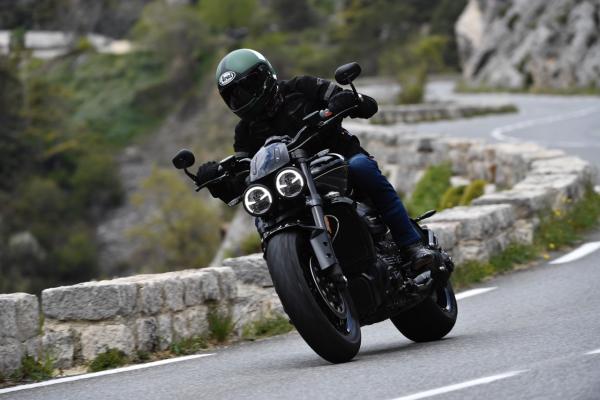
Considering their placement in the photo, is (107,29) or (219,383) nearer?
(219,383)

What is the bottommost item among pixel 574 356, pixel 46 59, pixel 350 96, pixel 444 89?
pixel 574 356

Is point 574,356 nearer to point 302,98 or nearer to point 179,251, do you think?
point 302,98

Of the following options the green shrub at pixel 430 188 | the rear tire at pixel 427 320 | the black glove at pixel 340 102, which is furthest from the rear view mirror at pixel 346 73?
the green shrub at pixel 430 188

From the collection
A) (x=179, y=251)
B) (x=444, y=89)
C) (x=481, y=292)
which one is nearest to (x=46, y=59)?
(x=179, y=251)

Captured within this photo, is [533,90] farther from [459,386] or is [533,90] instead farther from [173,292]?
[459,386]

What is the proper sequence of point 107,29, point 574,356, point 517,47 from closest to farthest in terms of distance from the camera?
1. point 574,356
2. point 517,47
3. point 107,29

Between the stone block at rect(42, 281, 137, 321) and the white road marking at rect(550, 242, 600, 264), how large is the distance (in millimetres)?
5045

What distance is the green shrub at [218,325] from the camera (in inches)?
350

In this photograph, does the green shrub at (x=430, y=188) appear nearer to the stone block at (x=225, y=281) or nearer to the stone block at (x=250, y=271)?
the stone block at (x=250, y=271)

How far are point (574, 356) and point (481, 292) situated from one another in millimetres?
4166

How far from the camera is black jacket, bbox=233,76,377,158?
295 inches

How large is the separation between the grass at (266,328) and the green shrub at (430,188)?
900 cm

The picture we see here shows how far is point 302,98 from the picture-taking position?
7.59 meters

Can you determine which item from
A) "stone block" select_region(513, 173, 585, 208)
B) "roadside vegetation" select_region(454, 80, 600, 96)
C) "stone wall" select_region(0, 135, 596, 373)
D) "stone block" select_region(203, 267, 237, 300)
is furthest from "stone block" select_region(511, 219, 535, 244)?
"roadside vegetation" select_region(454, 80, 600, 96)
